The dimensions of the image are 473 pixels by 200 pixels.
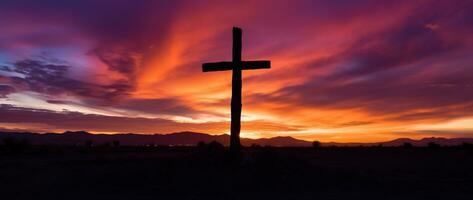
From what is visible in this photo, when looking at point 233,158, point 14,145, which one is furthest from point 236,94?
point 14,145

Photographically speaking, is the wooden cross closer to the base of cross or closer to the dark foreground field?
the base of cross

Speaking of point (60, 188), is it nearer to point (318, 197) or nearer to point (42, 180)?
point (42, 180)

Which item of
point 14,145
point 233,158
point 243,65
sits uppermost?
point 243,65

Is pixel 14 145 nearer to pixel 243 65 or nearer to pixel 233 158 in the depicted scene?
pixel 233 158

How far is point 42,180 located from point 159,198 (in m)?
5.77

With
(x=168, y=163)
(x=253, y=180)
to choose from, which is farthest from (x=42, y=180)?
(x=253, y=180)

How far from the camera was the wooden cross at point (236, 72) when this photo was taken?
1759cm

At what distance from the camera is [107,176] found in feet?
54.9

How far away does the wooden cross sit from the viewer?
57.7 feet

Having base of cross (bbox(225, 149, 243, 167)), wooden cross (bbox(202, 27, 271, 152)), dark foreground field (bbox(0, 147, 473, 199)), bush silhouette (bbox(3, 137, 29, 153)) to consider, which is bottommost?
dark foreground field (bbox(0, 147, 473, 199))

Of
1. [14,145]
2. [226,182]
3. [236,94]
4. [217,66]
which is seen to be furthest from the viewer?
[14,145]

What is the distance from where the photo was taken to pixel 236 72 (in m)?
17.9

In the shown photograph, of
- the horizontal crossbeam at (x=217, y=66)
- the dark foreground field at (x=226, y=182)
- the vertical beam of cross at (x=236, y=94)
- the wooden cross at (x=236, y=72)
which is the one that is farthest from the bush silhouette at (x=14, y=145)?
the vertical beam of cross at (x=236, y=94)

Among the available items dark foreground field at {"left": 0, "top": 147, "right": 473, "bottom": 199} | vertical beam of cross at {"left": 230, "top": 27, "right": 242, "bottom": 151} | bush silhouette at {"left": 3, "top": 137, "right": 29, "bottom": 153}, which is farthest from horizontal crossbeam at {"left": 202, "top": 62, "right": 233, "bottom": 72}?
bush silhouette at {"left": 3, "top": 137, "right": 29, "bottom": 153}
